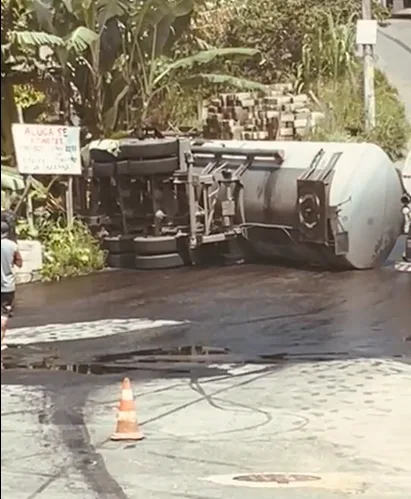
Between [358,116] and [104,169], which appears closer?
[104,169]

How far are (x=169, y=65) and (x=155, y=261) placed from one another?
3.32 m

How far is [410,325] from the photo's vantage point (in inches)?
402

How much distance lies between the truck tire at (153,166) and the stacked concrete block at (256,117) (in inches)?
133

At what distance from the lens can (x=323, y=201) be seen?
12.9 m

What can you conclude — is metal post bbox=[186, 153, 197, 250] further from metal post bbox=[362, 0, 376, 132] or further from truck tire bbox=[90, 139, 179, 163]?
metal post bbox=[362, 0, 376, 132]

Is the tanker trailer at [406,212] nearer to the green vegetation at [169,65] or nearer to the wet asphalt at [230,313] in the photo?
the wet asphalt at [230,313]

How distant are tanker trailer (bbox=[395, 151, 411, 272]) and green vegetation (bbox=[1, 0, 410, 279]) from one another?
377cm

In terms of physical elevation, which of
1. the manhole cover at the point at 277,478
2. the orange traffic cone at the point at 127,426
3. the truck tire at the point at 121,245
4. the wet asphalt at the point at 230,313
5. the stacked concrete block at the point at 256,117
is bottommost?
the wet asphalt at the point at 230,313

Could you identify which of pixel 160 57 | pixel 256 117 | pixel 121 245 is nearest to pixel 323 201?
pixel 121 245

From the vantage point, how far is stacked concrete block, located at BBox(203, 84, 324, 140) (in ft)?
56.9

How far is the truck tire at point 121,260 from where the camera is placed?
14242mm

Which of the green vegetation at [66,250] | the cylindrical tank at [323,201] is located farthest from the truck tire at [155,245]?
the cylindrical tank at [323,201]

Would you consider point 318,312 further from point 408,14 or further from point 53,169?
point 53,169

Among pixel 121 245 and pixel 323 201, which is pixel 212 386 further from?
pixel 121 245
